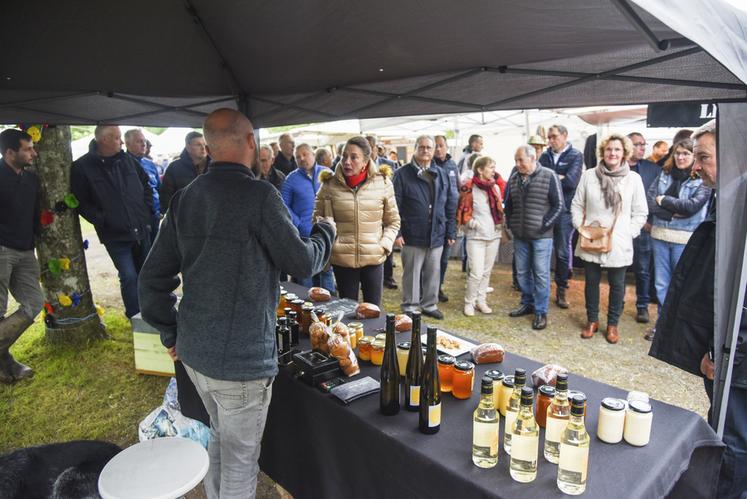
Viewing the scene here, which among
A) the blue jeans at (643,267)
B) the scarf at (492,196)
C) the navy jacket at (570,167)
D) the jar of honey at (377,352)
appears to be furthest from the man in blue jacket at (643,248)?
the jar of honey at (377,352)

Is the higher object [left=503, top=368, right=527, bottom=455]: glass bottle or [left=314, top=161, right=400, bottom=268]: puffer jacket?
[left=314, top=161, right=400, bottom=268]: puffer jacket

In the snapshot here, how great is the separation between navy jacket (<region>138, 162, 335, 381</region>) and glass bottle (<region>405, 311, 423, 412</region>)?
1.43 feet

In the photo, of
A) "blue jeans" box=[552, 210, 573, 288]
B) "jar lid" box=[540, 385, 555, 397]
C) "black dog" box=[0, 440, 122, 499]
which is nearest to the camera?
"jar lid" box=[540, 385, 555, 397]

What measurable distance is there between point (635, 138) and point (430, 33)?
3.80m

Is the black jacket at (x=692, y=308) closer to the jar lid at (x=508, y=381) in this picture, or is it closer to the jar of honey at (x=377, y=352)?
the jar lid at (x=508, y=381)

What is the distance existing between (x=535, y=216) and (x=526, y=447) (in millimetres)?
3524

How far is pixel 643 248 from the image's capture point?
4902 millimetres

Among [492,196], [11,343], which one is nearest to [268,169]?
[492,196]

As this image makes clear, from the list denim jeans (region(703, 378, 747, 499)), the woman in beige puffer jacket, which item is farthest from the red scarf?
denim jeans (region(703, 378, 747, 499))

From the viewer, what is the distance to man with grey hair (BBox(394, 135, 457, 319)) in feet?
14.6

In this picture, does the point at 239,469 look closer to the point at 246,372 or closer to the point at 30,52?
the point at 246,372

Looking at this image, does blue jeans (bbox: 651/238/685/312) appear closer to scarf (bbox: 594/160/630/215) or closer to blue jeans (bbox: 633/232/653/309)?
blue jeans (bbox: 633/232/653/309)

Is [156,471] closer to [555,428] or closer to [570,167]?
[555,428]

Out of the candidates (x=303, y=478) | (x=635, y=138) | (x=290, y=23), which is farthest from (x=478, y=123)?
(x=303, y=478)
